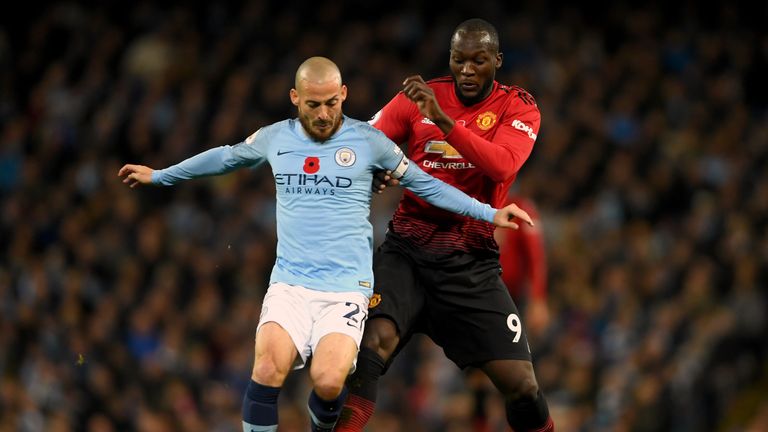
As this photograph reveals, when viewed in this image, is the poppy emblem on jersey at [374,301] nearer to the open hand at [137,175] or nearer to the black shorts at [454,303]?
the black shorts at [454,303]

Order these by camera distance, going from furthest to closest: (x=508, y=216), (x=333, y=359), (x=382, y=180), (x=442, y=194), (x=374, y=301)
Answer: (x=374, y=301)
(x=382, y=180)
(x=442, y=194)
(x=508, y=216)
(x=333, y=359)

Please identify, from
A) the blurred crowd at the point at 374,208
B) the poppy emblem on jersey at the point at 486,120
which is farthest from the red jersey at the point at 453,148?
the blurred crowd at the point at 374,208

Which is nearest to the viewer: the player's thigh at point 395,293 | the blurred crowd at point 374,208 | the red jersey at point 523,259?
the player's thigh at point 395,293

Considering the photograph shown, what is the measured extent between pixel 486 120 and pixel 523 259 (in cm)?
310

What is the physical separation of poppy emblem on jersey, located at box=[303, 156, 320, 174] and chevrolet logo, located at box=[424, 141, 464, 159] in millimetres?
708

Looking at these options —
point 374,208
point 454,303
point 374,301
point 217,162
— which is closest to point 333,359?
point 374,301

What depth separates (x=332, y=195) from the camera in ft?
21.9

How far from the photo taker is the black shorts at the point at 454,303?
7055mm

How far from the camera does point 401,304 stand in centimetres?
700

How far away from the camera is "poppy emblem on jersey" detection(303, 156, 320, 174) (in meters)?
6.67

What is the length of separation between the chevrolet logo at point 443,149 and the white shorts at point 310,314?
92 cm

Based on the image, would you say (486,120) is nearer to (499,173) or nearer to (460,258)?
(499,173)

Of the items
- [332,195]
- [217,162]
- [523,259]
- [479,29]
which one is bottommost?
[523,259]

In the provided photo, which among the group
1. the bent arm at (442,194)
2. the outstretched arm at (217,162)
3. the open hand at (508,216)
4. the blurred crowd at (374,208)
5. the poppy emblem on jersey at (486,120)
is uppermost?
the poppy emblem on jersey at (486,120)
